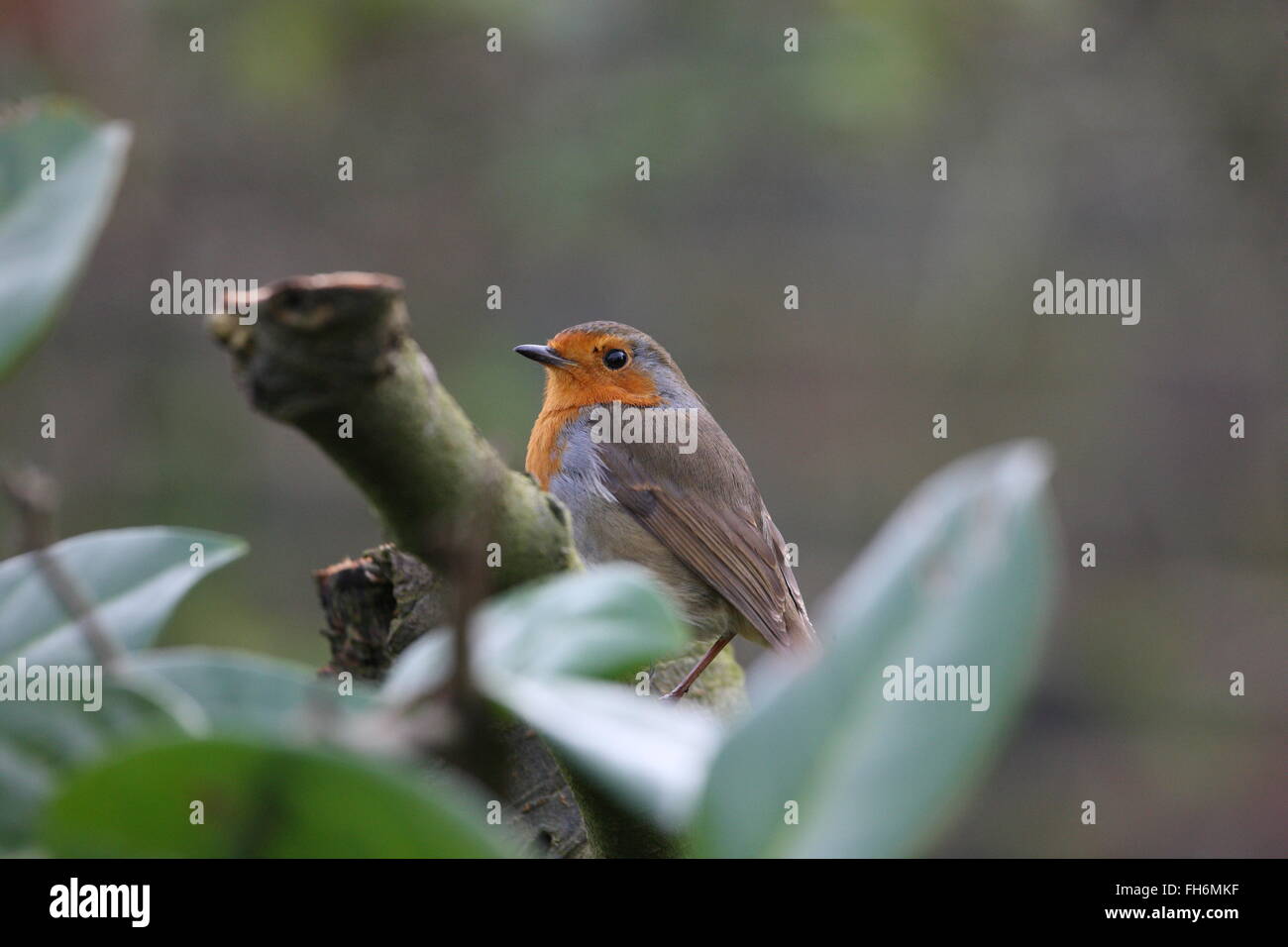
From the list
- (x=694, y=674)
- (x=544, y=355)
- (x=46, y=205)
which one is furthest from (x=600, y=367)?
(x=46, y=205)

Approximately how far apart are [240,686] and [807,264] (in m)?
5.56

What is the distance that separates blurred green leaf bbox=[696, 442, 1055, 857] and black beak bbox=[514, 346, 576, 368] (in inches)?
106

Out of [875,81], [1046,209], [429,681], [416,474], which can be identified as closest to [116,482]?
[875,81]

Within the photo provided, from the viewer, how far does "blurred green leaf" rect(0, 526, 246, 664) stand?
0.76 m

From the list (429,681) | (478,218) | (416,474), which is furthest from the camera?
(478,218)

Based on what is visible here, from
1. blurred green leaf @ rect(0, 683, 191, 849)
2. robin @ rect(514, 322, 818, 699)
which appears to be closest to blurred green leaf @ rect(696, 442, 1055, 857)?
blurred green leaf @ rect(0, 683, 191, 849)

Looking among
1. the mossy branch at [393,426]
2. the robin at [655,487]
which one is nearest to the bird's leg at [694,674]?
the robin at [655,487]

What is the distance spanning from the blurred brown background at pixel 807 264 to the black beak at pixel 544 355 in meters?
1.41

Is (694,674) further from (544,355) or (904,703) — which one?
(904,703)

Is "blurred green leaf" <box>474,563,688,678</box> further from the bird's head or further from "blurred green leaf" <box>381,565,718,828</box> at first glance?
the bird's head

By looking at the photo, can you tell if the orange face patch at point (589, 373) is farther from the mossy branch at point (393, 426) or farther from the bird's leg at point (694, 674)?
the mossy branch at point (393, 426)

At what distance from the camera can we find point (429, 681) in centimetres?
57

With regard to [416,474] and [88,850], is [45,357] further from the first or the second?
[88,850]

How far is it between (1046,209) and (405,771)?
526 cm
